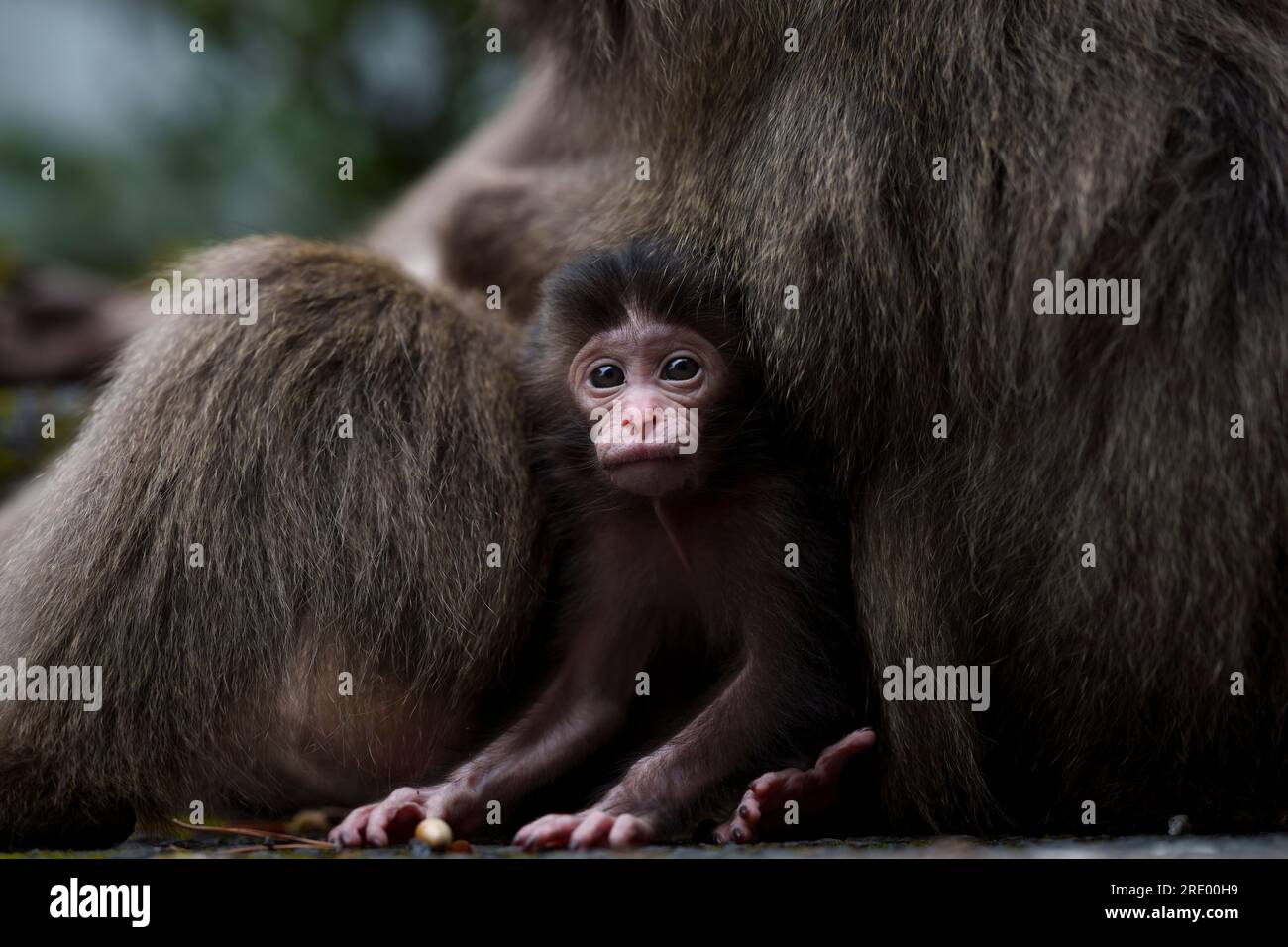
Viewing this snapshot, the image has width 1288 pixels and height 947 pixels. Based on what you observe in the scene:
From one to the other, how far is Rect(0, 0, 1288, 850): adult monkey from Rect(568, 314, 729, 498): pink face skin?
→ 182 mm

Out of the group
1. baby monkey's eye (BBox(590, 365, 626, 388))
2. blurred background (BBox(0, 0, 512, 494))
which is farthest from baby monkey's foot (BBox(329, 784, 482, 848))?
blurred background (BBox(0, 0, 512, 494))

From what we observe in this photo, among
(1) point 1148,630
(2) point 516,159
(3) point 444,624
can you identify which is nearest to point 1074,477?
(1) point 1148,630

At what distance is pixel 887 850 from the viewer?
2.68 meters

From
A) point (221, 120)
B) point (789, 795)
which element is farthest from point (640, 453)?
point (221, 120)

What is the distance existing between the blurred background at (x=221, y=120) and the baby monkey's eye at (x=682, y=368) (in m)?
4.29

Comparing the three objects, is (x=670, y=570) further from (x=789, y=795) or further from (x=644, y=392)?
(x=789, y=795)

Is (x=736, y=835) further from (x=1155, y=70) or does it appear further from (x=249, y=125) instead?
(x=249, y=125)

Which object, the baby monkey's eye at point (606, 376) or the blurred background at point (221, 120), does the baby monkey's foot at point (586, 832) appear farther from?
the blurred background at point (221, 120)

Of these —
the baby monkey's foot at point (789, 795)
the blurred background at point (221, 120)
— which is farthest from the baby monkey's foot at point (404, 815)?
the blurred background at point (221, 120)

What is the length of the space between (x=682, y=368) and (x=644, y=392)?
0.10 metres

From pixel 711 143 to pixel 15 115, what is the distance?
6899mm

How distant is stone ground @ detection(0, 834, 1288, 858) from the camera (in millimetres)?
2527

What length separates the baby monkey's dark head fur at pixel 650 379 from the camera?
3.00m

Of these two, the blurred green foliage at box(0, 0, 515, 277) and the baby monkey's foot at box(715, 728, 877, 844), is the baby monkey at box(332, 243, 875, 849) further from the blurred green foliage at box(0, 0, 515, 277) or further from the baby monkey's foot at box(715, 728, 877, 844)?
the blurred green foliage at box(0, 0, 515, 277)
